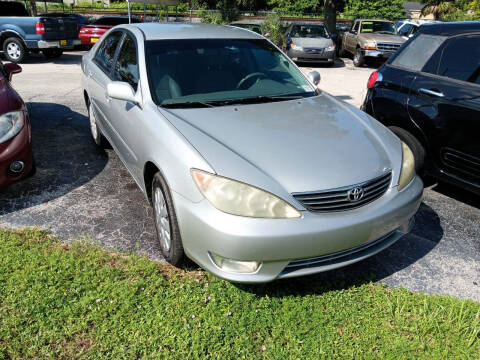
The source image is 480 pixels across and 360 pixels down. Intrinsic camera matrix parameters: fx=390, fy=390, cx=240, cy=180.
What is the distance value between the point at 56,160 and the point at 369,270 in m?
3.85

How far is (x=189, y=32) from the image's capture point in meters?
3.83

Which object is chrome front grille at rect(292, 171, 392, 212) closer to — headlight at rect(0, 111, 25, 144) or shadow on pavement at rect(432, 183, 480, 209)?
shadow on pavement at rect(432, 183, 480, 209)

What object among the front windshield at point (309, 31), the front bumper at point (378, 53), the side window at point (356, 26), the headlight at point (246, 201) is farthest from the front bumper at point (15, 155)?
the side window at point (356, 26)

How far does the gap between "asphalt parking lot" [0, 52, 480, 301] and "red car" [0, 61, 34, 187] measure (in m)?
0.33

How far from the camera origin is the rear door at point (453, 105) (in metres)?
3.53

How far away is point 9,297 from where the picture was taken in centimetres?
258

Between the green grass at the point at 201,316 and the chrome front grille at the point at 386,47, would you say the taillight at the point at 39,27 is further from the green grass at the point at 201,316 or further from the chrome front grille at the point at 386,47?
the green grass at the point at 201,316

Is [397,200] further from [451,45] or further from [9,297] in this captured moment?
[9,297]

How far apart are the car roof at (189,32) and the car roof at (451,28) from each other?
181 cm

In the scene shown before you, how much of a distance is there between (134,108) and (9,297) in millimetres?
1665

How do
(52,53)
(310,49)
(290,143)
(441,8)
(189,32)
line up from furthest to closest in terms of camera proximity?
(441,8)
(52,53)
(310,49)
(189,32)
(290,143)

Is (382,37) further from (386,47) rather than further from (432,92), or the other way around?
(432,92)

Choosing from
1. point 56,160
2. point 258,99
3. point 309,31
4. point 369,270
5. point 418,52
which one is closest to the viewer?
point 369,270

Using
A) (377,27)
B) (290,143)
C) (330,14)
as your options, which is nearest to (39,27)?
(377,27)
